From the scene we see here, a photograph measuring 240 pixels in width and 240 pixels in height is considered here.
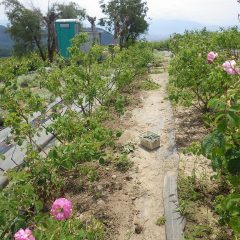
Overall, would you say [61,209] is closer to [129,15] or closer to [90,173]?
[90,173]

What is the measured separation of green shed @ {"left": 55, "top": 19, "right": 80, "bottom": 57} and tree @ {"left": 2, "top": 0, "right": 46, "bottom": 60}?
405cm

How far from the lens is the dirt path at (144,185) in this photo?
11.6 ft

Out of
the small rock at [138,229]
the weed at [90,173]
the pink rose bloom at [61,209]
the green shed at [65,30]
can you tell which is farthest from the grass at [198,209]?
the green shed at [65,30]

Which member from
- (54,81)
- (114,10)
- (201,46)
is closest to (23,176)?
(54,81)

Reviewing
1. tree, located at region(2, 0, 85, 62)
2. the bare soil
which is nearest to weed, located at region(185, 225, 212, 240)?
the bare soil

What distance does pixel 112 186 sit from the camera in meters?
4.32

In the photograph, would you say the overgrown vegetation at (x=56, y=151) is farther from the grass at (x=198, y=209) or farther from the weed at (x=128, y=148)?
the grass at (x=198, y=209)

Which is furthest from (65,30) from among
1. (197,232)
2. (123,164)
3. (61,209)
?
(61,209)

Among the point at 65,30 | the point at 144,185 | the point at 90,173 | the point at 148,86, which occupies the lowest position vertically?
the point at 148,86

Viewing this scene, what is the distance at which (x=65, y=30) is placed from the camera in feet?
57.8

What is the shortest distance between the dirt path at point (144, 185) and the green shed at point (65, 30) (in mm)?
11255

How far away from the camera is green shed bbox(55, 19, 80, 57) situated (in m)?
17.3

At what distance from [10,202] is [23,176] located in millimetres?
564

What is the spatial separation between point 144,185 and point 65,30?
14559mm
